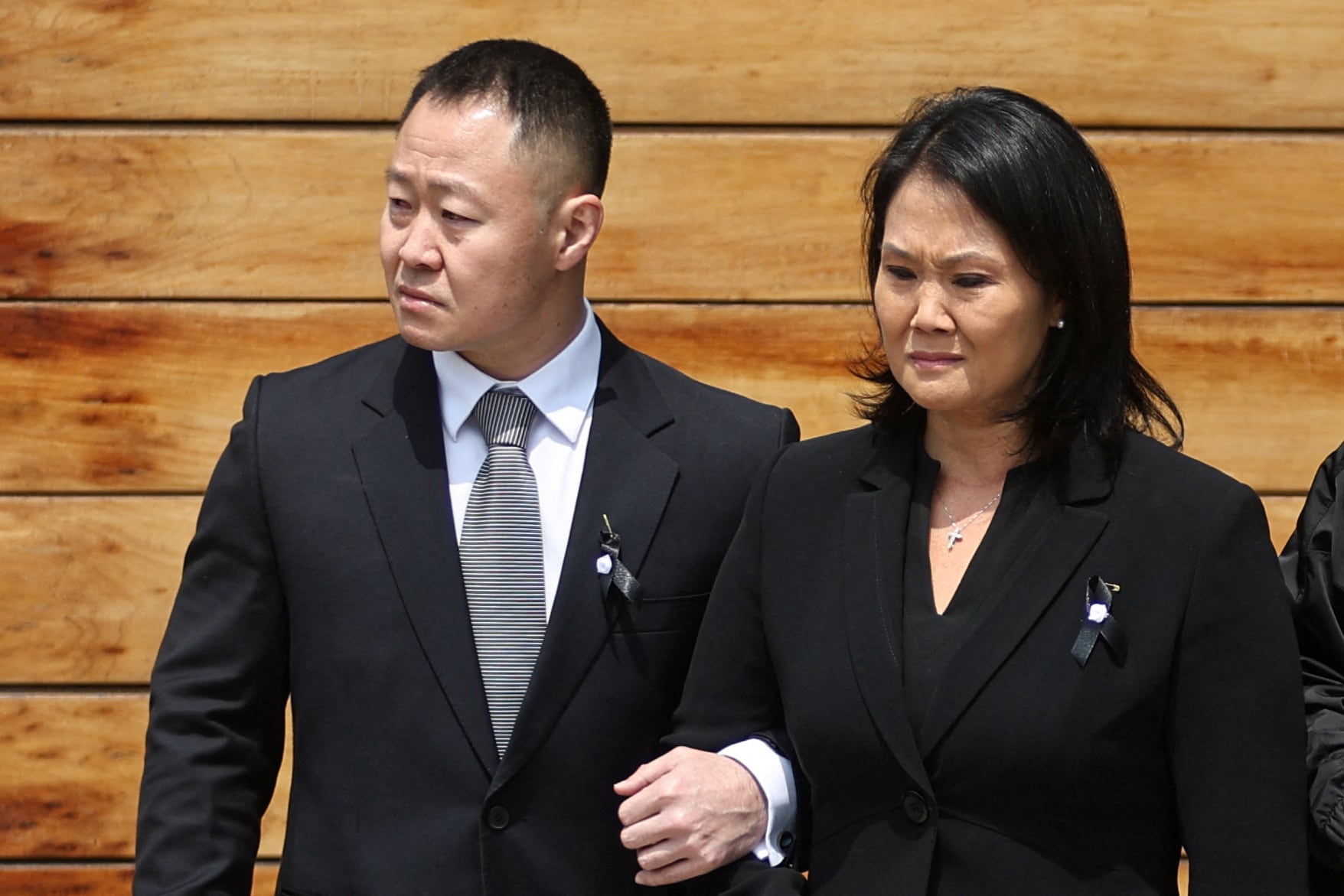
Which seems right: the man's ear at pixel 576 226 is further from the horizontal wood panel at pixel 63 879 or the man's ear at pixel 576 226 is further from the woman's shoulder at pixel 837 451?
the horizontal wood panel at pixel 63 879

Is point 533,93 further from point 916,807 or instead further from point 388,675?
point 916,807

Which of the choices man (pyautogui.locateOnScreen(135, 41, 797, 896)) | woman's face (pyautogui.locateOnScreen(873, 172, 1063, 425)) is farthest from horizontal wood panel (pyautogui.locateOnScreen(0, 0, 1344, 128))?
woman's face (pyautogui.locateOnScreen(873, 172, 1063, 425))

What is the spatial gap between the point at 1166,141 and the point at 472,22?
1221mm

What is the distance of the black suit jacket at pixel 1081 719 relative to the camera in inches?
71.2

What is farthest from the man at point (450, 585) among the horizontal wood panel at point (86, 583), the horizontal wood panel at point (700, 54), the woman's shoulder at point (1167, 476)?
the horizontal wood panel at point (86, 583)

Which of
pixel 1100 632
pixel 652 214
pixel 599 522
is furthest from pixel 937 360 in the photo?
pixel 652 214

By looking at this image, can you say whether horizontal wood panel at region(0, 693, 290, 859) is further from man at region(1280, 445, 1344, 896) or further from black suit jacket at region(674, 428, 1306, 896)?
man at region(1280, 445, 1344, 896)

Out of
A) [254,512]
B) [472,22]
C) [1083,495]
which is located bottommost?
[254,512]

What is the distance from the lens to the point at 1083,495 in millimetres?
1925

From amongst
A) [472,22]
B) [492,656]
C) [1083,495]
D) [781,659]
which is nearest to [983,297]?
[1083,495]

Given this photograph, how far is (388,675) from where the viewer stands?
2.10m

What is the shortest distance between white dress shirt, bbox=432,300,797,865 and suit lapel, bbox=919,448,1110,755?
1.71 ft

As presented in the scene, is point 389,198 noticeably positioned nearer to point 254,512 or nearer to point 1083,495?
point 254,512

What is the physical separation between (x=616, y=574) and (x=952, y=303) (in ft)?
1.78
